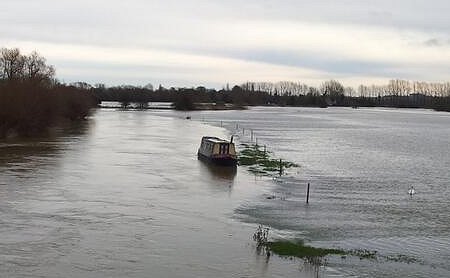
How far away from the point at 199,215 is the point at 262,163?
19802 millimetres

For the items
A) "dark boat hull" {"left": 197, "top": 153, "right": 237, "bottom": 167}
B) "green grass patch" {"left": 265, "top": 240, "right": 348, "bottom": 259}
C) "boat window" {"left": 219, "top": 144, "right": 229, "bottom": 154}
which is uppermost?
"boat window" {"left": 219, "top": 144, "right": 229, "bottom": 154}

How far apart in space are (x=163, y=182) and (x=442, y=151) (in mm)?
33891

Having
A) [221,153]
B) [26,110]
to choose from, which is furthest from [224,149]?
[26,110]

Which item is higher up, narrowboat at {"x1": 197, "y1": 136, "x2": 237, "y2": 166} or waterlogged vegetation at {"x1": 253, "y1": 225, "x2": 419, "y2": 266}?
narrowboat at {"x1": 197, "y1": 136, "x2": 237, "y2": 166}

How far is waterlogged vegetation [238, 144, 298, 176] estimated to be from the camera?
131 ft

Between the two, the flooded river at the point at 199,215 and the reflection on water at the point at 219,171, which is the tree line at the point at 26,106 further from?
the reflection on water at the point at 219,171

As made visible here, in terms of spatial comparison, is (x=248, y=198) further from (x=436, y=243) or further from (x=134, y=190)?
(x=436, y=243)

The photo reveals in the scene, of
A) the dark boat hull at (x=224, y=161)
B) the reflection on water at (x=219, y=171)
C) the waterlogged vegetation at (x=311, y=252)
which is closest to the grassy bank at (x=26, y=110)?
the reflection on water at (x=219, y=171)

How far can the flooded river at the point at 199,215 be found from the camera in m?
17.0

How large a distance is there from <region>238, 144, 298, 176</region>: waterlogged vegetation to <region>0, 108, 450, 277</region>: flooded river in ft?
3.45

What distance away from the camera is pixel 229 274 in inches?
638

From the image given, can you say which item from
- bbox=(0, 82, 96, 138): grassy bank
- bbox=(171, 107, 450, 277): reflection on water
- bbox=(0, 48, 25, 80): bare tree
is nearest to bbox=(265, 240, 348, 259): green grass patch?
bbox=(171, 107, 450, 277): reflection on water

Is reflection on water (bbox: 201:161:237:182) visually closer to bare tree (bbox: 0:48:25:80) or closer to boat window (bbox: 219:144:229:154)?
boat window (bbox: 219:144:229:154)

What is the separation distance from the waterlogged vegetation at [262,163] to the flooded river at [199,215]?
105cm
